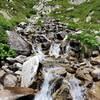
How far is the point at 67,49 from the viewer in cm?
2700

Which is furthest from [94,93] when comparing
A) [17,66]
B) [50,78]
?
[17,66]

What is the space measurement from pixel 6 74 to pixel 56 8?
5999 centimetres

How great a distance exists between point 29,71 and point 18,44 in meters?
5.78

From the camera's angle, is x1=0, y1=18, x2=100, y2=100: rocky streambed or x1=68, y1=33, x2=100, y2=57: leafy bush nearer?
x1=0, y1=18, x2=100, y2=100: rocky streambed

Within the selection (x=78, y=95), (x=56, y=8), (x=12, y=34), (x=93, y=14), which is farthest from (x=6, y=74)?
(x=56, y=8)

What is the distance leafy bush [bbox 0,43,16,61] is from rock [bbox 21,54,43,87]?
2.04m

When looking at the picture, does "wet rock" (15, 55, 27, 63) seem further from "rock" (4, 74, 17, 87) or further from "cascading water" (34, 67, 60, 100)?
"rock" (4, 74, 17, 87)

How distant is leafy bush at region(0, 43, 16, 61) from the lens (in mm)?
22566

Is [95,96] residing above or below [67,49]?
below

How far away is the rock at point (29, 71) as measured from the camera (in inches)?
762

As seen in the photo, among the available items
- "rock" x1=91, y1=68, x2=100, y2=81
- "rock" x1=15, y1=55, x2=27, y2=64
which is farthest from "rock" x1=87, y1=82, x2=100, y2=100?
"rock" x1=15, y1=55, x2=27, y2=64

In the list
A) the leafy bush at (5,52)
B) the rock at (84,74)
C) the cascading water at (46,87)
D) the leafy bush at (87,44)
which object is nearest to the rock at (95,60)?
the leafy bush at (87,44)

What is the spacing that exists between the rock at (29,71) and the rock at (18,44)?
3.63 m

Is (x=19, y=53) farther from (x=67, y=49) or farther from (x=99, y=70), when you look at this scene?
(x=99, y=70)
